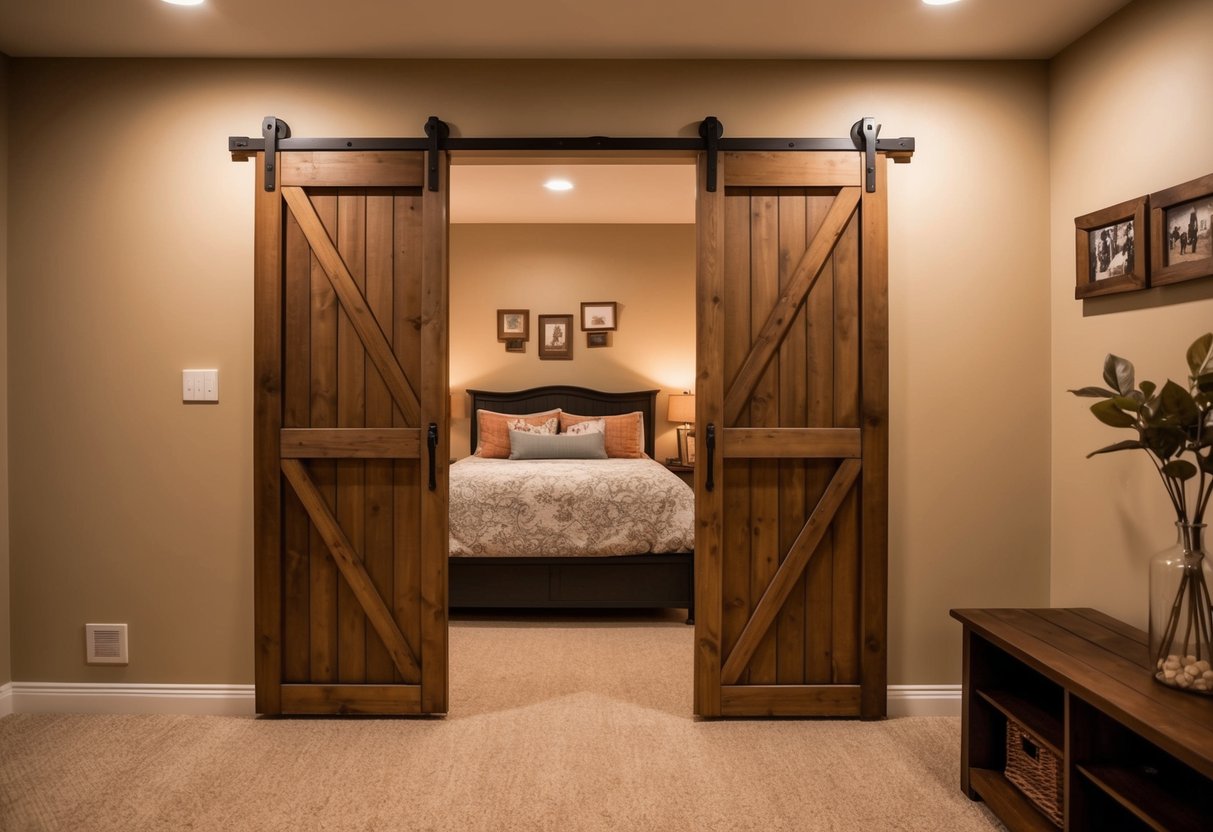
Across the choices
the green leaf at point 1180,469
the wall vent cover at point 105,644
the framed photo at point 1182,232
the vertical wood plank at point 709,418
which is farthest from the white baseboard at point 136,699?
the framed photo at point 1182,232

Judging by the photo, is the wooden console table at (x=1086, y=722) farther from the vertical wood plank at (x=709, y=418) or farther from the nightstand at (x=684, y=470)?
the nightstand at (x=684, y=470)

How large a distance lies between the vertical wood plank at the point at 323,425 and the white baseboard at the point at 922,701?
210 cm

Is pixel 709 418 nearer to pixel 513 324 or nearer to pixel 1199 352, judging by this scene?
pixel 1199 352

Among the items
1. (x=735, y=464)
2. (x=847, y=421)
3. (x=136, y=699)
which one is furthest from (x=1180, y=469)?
(x=136, y=699)

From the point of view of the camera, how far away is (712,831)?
213 centimetres

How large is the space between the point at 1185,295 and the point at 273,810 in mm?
2991

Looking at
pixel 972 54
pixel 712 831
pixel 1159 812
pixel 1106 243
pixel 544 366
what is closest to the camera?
pixel 1159 812

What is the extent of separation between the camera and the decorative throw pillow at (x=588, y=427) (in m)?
5.90

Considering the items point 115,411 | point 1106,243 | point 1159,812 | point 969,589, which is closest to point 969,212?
point 1106,243

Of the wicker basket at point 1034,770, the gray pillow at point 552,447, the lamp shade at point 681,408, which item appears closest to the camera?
the wicker basket at point 1034,770

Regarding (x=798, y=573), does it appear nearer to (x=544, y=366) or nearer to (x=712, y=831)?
(x=712, y=831)

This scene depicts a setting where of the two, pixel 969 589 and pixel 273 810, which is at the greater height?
pixel 969 589

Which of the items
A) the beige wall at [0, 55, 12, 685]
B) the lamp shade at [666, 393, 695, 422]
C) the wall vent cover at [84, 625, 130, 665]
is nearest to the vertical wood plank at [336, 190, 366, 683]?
the wall vent cover at [84, 625, 130, 665]

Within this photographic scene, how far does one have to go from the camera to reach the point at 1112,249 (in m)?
2.52
